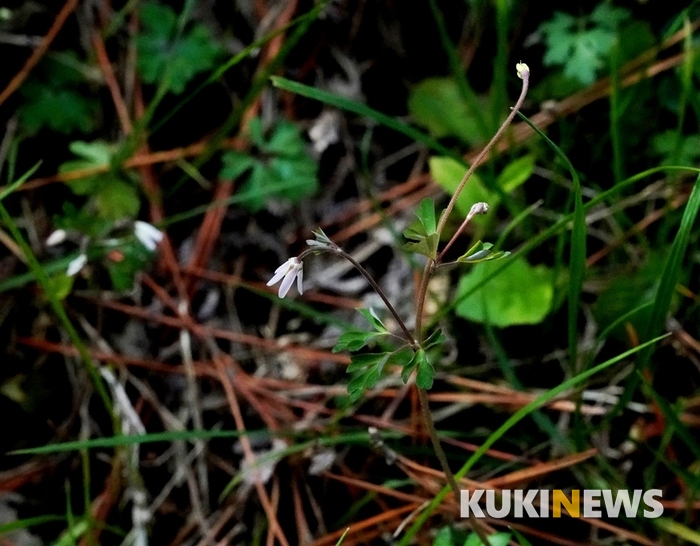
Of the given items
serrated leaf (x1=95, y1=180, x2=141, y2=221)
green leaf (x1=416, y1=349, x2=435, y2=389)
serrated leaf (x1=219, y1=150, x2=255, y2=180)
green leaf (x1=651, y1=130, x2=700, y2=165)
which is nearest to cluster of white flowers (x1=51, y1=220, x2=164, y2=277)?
serrated leaf (x1=95, y1=180, x2=141, y2=221)

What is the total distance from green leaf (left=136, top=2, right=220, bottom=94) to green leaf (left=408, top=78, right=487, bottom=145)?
66 cm

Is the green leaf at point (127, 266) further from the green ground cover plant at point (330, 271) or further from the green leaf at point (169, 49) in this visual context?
the green leaf at point (169, 49)

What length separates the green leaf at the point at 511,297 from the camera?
1.71 m

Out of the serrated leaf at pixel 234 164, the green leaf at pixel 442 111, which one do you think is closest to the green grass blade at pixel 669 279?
the green leaf at pixel 442 111

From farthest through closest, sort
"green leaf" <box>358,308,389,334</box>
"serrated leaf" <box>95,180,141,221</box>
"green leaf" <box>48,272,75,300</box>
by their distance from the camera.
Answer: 1. "serrated leaf" <box>95,180,141,221</box>
2. "green leaf" <box>48,272,75,300</box>
3. "green leaf" <box>358,308,389,334</box>

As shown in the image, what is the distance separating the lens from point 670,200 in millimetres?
1711

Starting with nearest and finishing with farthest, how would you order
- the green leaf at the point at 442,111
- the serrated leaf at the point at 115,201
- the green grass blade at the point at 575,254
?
1. the green grass blade at the point at 575,254
2. the serrated leaf at the point at 115,201
3. the green leaf at the point at 442,111

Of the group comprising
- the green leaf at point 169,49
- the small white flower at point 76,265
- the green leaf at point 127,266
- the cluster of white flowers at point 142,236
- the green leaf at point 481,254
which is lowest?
the green leaf at point 127,266

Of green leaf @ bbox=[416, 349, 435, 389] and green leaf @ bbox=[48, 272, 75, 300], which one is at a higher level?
green leaf @ bbox=[416, 349, 435, 389]

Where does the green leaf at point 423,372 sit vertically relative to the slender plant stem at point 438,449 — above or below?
above

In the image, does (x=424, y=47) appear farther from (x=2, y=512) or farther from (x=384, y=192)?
(x=2, y=512)

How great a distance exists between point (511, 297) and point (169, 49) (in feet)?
4.13

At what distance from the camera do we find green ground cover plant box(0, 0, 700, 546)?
5.31 ft

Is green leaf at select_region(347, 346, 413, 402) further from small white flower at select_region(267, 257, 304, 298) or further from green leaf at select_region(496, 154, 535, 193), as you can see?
green leaf at select_region(496, 154, 535, 193)
